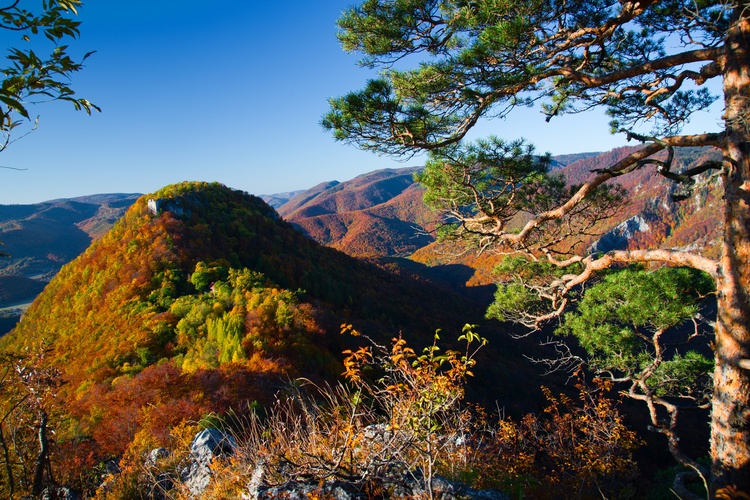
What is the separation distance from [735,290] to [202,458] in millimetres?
4608

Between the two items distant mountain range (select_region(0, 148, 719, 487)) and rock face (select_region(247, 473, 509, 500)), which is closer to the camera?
rock face (select_region(247, 473, 509, 500))

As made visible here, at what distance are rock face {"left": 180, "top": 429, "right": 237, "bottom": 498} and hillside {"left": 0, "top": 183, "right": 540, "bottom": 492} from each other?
3.84ft

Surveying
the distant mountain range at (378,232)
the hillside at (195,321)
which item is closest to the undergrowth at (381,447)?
the hillside at (195,321)

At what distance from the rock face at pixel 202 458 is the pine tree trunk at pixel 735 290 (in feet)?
12.2

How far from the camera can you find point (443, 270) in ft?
285

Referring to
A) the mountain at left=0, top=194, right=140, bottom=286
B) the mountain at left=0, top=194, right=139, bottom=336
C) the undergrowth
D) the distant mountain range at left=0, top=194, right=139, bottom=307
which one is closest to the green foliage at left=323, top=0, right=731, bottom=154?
the undergrowth

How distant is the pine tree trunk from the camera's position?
2711mm

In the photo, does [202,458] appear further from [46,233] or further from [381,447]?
[46,233]

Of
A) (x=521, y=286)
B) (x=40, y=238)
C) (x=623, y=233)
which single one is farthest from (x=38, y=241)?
(x=623, y=233)

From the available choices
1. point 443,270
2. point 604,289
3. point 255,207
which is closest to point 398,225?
point 443,270

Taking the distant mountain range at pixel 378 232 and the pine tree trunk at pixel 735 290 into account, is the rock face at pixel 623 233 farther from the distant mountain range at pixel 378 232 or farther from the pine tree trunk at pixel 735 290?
the pine tree trunk at pixel 735 290

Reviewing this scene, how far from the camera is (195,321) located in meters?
17.4

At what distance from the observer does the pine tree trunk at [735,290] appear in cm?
271

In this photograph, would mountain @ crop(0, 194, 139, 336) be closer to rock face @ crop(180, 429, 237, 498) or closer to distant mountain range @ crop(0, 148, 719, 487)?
distant mountain range @ crop(0, 148, 719, 487)
